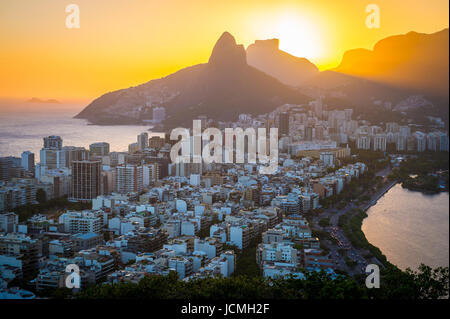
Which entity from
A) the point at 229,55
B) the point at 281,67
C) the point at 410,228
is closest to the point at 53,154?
the point at 410,228

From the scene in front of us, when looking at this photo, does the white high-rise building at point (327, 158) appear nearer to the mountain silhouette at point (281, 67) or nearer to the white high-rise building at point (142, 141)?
the white high-rise building at point (142, 141)

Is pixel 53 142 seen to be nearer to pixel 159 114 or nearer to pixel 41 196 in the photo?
pixel 41 196

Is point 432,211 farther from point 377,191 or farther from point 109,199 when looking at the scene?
point 109,199

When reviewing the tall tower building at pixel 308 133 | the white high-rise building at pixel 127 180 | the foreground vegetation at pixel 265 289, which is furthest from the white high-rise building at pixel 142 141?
A: the foreground vegetation at pixel 265 289

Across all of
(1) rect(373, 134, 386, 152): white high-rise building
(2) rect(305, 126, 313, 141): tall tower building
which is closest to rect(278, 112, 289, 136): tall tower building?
(2) rect(305, 126, 313, 141): tall tower building

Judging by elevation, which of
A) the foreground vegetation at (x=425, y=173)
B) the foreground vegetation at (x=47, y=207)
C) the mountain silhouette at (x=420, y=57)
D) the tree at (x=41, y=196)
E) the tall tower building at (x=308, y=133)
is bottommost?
the foreground vegetation at (x=47, y=207)
